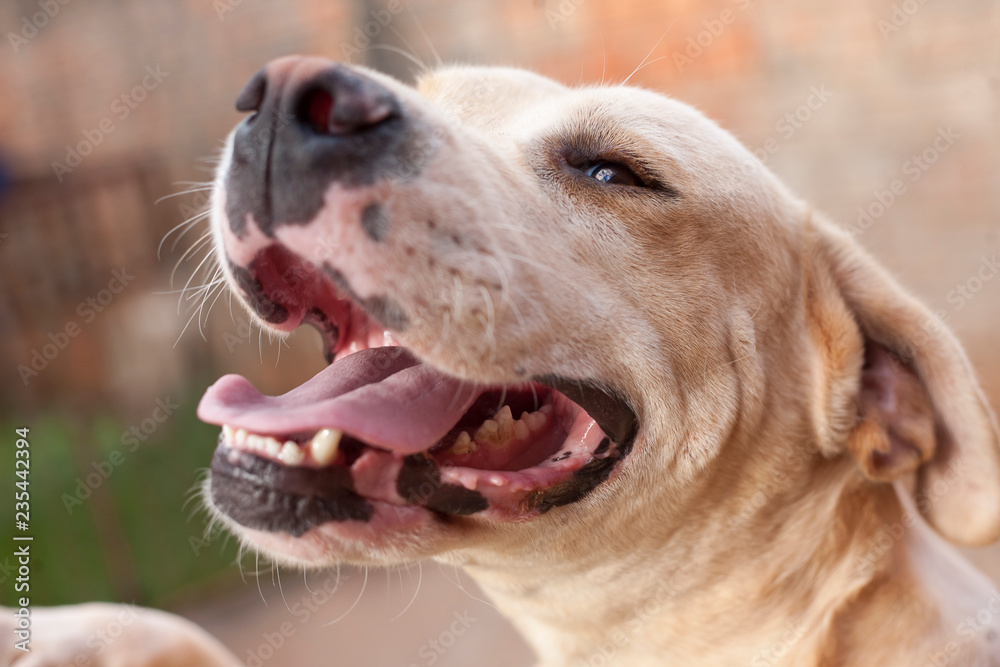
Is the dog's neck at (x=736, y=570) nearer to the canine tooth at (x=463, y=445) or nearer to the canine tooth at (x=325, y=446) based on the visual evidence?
the canine tooth at (x=463, y=445)

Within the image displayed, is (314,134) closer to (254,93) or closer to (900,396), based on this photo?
(254,93)

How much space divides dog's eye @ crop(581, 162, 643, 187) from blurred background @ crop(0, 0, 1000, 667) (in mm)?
3017

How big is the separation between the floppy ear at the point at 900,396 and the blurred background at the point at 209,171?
2.99 meters

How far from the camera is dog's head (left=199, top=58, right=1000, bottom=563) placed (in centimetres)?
143

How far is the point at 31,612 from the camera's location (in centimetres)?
191

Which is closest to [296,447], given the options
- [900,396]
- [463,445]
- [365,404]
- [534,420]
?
[365,404]

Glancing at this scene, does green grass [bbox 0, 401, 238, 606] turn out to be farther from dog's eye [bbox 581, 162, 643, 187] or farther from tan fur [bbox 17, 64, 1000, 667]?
dog's eye [bbox 581, 162, 643, 187]

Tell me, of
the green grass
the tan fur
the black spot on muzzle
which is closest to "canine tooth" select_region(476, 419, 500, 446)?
the tan fur

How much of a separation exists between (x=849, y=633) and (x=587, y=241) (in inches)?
47.2

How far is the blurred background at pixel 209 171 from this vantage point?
5.15 m

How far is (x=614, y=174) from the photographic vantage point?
1.90 metres

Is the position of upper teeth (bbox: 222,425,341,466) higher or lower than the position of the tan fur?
lower

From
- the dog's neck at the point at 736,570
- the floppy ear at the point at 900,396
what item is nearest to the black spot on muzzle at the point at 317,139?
the dog's neck at the point at 736,570

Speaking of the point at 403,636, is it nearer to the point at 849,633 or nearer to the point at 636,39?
the point at 849,633
